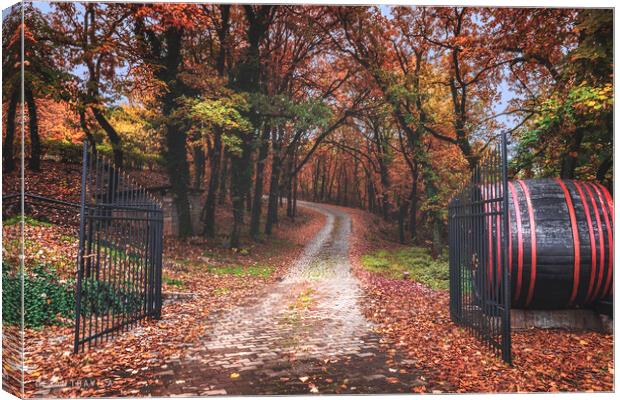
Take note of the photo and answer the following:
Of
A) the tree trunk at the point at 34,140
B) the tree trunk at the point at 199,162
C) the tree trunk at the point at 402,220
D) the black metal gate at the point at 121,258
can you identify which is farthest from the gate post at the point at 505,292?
the tree trunk at the point at 199,162

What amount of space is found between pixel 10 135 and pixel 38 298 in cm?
181

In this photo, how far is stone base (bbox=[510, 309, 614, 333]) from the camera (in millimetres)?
4793

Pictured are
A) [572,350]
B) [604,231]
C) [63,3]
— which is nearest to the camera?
[572,350]

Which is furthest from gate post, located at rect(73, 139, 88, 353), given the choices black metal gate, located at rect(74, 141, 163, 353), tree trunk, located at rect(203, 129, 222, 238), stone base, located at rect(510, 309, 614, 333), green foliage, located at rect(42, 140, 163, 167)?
stone base, located at rect(510, 309, 614, 333)

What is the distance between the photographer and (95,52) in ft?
19.6

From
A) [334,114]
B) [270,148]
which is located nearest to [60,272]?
[270,148]

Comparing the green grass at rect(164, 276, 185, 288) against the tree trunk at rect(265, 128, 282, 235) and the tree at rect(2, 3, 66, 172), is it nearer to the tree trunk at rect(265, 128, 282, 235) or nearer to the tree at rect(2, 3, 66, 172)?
the tree trunk at rect(265, 128, 282, 235)

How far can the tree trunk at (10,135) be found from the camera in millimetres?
4414

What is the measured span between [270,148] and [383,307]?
3.50 meters

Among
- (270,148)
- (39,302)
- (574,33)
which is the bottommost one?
(39,302)

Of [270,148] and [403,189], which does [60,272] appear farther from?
[403,189]

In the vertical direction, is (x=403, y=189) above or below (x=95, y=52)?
below

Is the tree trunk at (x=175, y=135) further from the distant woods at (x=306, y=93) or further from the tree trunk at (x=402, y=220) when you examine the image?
the tree trunk at (x=402, y=220)

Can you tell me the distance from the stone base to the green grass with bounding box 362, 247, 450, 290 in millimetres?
2154
